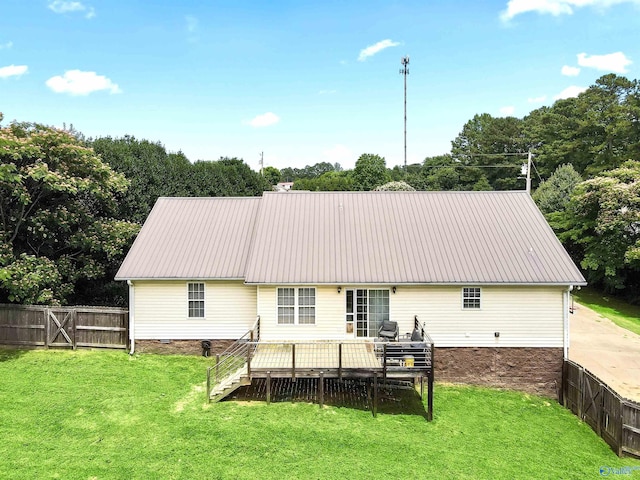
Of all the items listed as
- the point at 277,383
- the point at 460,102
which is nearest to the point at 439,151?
the point at 460,102

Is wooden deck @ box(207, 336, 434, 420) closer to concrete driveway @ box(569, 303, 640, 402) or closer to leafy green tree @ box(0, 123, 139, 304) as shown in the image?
concrete driveway @ box(569, 303, 640, 402)

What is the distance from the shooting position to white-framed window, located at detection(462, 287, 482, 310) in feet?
44.2

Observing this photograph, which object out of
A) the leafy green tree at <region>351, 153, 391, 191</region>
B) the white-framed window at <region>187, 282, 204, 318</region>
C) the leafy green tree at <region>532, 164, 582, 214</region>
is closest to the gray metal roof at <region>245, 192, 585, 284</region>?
the white-framed window at <region>187, 282, 204, 318</region>

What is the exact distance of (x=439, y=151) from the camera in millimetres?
72188

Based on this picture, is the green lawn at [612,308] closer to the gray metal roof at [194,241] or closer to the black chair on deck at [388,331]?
the black chair on deck at [388,331]

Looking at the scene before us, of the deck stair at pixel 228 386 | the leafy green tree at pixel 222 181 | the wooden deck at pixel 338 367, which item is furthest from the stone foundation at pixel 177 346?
the leafy green tree at pixel 222 181

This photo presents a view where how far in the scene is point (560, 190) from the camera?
30.8m

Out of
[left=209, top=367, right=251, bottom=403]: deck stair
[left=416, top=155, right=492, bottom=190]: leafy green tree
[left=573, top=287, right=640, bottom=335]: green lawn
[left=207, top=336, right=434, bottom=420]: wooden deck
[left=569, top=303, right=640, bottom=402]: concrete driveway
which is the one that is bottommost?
[left=569, top=303, right=640, bottom=402]: concrete driveway

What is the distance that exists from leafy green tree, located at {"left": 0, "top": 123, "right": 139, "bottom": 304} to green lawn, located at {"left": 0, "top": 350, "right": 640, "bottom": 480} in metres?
4.00

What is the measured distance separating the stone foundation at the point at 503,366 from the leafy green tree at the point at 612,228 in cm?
1263

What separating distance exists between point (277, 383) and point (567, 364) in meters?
9.53

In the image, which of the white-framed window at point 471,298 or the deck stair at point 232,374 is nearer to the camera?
the deck stair at point 232,374

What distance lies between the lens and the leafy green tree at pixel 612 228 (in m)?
22.6

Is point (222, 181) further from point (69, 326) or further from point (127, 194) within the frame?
point (69, 326)
